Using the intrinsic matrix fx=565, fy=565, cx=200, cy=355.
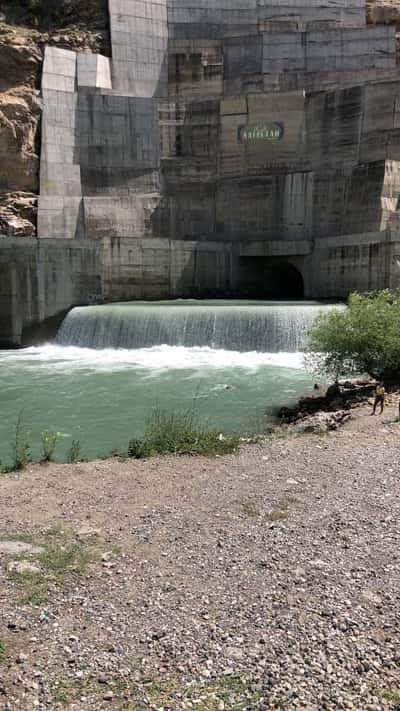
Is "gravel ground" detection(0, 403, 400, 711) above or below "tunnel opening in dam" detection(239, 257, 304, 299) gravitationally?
below

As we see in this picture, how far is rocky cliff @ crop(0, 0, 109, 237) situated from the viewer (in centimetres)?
2528

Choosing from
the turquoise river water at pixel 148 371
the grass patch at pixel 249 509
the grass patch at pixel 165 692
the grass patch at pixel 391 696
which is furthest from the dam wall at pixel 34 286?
the grass patch at pixel 391 696

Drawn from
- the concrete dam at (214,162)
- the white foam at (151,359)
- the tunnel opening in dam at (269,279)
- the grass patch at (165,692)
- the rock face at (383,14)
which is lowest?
the grass patch at (165,692)

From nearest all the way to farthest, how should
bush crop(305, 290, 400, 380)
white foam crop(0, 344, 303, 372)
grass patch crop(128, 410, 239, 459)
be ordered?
1. grass patch crop(128, 410, 239, 459)
2. bush crop(305, 290, 400, 380)
3. white foam crop(0, 344, 303, 372)

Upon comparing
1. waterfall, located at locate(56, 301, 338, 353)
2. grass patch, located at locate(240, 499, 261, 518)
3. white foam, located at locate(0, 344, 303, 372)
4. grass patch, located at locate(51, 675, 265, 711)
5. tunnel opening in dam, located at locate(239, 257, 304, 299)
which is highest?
tunnel opening in dam, located at locate(239, 257, 304, 299)

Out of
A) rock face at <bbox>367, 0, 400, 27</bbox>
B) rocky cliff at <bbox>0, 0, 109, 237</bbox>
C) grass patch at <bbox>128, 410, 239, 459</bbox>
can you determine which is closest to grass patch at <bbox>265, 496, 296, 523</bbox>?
grass patch at <bbox>128, 410, 239, 459</bbox>

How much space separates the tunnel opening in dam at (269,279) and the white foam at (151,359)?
824cm

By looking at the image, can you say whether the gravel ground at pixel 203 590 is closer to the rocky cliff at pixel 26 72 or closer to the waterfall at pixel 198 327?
the waterfall at pixel 198 327

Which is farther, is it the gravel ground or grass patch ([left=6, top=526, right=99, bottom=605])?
grass patch ([left=6, top=526, right=99, bottom=605])

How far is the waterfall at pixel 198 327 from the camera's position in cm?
1634

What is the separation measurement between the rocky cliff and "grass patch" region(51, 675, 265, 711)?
24.0 meters

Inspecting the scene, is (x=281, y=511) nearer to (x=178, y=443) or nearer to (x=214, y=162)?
(x=178, y=443)

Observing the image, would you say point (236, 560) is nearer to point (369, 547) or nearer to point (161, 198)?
point (369, 547)

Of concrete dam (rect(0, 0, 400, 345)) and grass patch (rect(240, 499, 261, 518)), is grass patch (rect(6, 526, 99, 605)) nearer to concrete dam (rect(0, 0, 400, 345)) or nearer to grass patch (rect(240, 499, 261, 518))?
grass patch (rect(240, 499, 261, 518))
